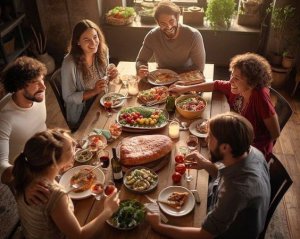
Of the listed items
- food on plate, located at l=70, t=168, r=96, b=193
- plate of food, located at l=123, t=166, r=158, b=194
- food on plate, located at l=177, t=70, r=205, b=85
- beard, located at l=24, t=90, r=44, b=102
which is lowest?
food on plate, located at l=70, t=168, r=96, b=193

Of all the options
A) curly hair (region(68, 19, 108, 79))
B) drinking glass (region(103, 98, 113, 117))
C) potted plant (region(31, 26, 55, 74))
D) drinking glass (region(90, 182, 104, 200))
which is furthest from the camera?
potted plant (region(31, 26, 55, 74))

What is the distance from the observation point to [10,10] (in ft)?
15.5

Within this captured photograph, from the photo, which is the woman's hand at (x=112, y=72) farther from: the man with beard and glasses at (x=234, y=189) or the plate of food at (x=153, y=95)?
the man with beard and glasses at (x=234, y=189)

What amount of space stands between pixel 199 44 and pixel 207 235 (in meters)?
2.07

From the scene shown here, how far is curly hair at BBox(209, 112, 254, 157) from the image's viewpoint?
1.69 meters

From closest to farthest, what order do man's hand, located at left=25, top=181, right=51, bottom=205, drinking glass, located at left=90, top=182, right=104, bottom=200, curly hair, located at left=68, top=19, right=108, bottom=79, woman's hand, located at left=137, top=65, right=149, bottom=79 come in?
man's hand, located at left=25, top=181, right=51, bottom=205 → drinking glass, located at left=90, top=182, right=104, bottom=200 → curly hair, located at left=68, top=19, right=108, bottom=79 → woman's hand, located at left=137, top=65, right=149, bottom=79

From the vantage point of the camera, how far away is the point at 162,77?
3.13 m

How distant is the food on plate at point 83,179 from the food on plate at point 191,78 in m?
1.27

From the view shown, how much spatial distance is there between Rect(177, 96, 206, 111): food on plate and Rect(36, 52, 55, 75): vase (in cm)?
302

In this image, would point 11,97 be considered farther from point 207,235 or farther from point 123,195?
point 207,235

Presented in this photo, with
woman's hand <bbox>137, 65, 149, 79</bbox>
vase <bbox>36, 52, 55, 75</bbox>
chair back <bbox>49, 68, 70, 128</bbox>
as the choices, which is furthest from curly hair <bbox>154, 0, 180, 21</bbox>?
vase <bbox>36, 52, 55, 75</bbox>

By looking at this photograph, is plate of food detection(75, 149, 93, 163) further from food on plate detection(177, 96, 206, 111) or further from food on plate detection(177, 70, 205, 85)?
food on plate detection(177, 70, 205, 85)

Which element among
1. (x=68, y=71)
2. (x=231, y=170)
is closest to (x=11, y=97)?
(x=68, y=71)

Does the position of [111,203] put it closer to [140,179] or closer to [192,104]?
[140,179]
